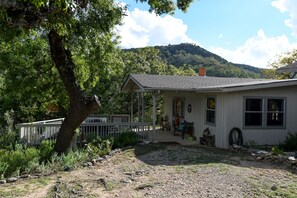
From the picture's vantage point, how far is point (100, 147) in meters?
11.3

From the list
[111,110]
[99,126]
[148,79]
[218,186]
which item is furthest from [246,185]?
[111,110]

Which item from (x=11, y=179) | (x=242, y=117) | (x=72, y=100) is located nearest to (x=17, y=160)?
(x=11, y=179)

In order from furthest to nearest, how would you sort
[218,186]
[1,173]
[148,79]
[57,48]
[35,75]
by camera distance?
[148,79]
[35,75]
[57,48]
[1,173]
[218,186]

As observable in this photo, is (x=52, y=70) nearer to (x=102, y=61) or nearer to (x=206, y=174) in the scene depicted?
(x=102, y=61)

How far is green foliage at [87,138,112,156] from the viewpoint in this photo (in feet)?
35.6

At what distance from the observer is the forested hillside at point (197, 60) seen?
45834mm

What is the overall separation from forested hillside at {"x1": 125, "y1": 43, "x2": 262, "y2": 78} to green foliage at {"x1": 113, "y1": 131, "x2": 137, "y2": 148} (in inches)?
1204

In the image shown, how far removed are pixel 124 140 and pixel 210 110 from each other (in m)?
3.97

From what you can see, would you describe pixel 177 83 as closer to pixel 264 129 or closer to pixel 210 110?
pixel 210 110

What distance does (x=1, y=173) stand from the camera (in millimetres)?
8047

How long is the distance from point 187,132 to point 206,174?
8010 mm

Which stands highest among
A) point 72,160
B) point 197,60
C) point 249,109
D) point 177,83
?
point 197,60

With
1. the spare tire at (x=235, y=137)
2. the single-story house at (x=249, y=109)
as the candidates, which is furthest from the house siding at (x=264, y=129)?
the spare tire at (x=235, y=137)

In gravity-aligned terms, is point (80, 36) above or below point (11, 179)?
above
